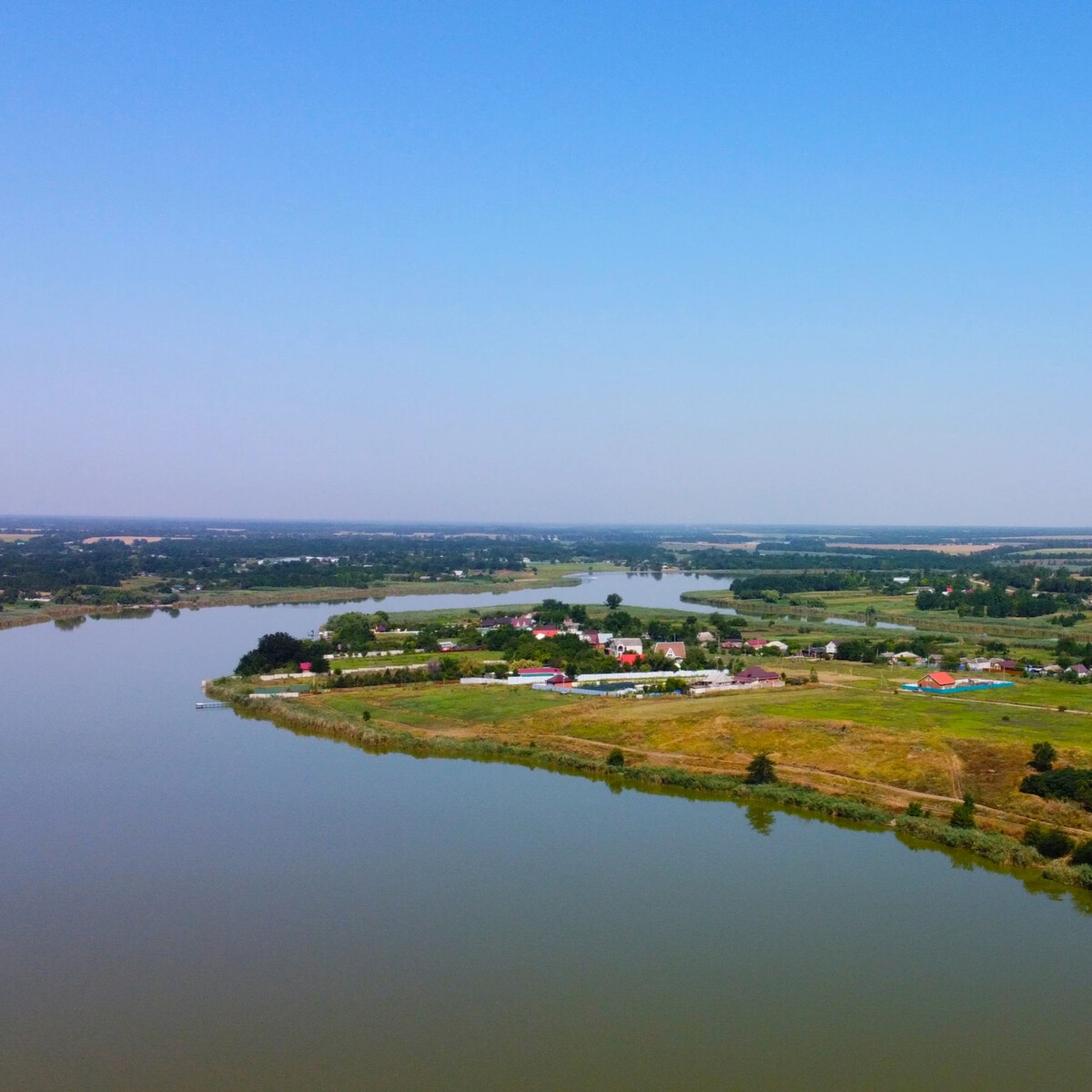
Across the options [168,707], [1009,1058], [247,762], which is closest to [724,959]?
[1009,1058]

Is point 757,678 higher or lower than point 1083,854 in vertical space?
higher

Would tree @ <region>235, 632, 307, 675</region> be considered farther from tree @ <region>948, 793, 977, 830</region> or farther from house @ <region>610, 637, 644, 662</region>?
tree @ <region>948, 793, 977, 830</region>

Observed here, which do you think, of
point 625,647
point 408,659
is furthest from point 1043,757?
point 408,659

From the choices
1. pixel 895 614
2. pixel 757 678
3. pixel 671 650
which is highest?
pixel 671 650

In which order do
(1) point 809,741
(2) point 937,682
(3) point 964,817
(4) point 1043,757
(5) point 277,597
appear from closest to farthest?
1. (3) point 964,817
2. (4) point 1043,757
3. (1) point 809,741
4. (2) point 937,682
5. (5) point 277,597

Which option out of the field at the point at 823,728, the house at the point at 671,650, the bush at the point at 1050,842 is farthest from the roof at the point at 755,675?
the bush at the point at 1050,842

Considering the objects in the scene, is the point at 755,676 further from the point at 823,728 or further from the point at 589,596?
the point at 589,596

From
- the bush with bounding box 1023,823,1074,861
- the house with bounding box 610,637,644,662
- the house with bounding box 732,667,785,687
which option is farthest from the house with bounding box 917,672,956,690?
the bush with bounding box 1023,823,1074,861
